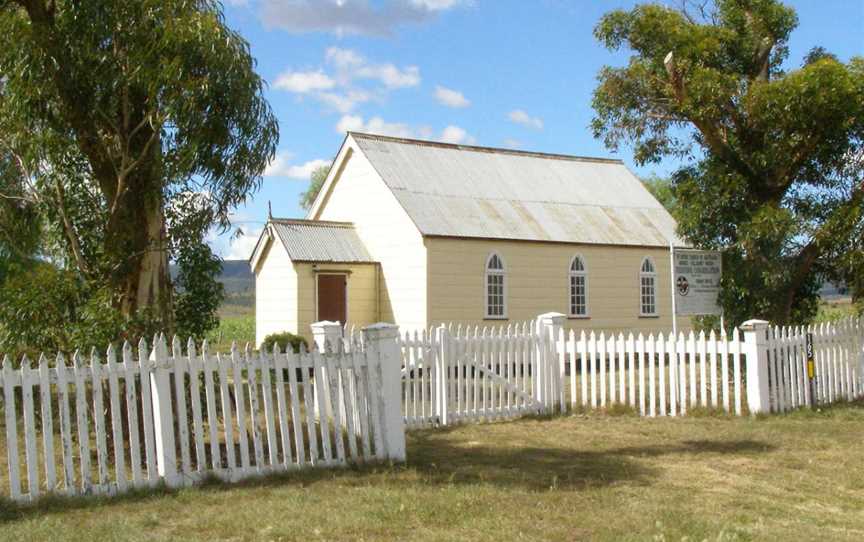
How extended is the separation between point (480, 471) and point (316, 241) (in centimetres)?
1745

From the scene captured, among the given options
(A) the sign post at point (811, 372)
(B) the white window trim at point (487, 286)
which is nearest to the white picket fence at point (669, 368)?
(A) the sign post at point (811, 372)

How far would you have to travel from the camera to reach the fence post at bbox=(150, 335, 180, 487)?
9359 millimetres

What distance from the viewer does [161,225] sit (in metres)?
11.3

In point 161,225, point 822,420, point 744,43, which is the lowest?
point 822,420

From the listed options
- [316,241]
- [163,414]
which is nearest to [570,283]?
[316,241]

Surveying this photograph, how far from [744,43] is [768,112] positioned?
211cm

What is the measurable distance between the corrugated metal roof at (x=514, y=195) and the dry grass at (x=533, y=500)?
14592 millimetres

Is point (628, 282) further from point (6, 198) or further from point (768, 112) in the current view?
point (6, 198)

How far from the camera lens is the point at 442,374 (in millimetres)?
14109

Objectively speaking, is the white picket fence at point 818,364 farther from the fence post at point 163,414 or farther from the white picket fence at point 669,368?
the fence post at point 163,414

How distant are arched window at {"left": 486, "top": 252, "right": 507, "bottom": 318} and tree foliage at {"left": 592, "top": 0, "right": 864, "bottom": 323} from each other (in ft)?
26.9

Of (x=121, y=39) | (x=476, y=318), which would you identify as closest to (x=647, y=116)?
(x=476, y=318)

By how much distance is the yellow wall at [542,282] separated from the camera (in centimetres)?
2595

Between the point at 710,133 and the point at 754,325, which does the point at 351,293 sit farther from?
the point at 754,325
